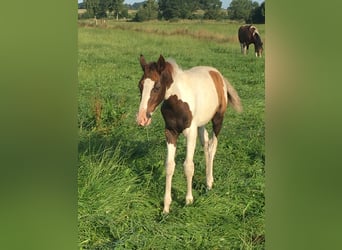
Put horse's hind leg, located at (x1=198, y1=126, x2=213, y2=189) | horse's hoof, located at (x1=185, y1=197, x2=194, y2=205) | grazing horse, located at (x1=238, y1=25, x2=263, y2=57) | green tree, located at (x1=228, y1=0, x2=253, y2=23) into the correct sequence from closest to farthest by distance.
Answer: grazing horse, located at (x1=238, y1=25, x2=263, y2=57) → green tree, located at (x1=228, y1=0, x2=253, y2=23) → horse's hoof, located at (x1=185, y1=197, x2=194, y2=205) → horse's hind leg, located at (x1=198, y1=126, x2=213, y2=189)

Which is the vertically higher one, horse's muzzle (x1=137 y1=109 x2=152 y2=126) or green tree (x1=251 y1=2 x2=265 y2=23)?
green tree (x1=251 y1=2 x2=265 y2=23)

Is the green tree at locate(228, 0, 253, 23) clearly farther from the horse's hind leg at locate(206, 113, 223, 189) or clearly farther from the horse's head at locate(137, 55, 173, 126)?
the horse's hind leg at locate(206, 113, 223, 189)

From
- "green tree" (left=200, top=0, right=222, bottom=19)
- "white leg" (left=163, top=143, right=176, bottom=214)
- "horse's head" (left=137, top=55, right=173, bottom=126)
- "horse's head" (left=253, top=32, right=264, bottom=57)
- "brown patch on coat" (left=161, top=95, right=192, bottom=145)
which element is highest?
"green tree" (left=200, top=0, right=222, bottom=19)

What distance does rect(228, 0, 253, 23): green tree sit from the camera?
2.49m

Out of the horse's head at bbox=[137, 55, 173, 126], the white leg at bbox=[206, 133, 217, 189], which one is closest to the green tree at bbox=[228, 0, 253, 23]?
the horse's head at bbox=[137, 55, 173, 126]

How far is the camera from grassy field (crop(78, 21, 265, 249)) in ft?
8.70

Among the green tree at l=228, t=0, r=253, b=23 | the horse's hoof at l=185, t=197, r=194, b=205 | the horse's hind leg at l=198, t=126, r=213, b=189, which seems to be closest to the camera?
the green tree at l=228, t=0, r=253, b=23

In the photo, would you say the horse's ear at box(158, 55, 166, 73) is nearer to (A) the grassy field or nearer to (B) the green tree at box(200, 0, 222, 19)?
(A) the grassy field

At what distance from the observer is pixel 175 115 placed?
2689 mm

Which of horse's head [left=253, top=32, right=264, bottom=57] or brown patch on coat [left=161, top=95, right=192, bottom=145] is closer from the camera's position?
horse's head [left=253, top=32, right=264, bottom=57]

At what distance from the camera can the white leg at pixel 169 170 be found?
9.14 feet

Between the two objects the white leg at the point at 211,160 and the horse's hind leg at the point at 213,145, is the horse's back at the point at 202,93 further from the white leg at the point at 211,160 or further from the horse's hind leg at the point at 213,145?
the white leg at the point at 211,160

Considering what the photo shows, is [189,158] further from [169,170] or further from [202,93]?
[202,93]
